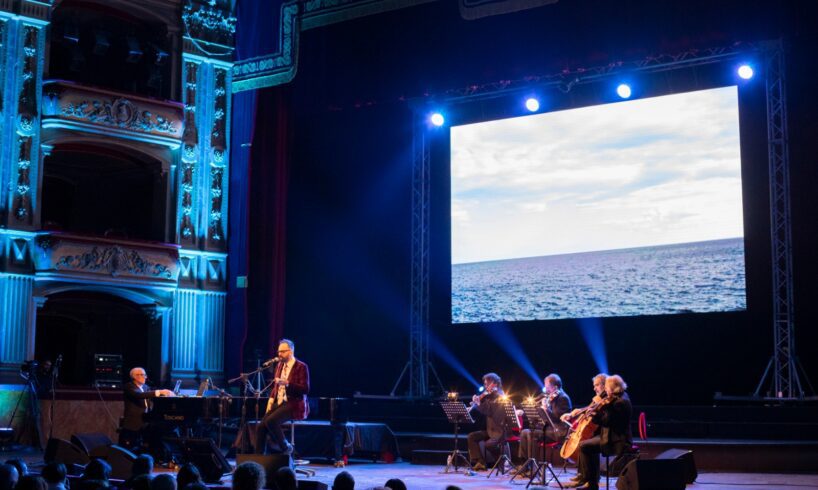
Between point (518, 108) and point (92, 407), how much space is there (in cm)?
896

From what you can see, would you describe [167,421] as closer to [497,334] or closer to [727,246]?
[497,334]

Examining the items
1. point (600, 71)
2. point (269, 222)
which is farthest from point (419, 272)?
point (600, 71)

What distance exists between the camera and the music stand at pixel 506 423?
12516 mm

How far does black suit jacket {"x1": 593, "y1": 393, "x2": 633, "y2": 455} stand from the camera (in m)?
10.5

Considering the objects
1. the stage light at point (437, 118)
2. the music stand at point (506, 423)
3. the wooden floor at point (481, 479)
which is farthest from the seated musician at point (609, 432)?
the stage light at point (437, 118)

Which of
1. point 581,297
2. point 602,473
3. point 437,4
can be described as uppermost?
point 437,4

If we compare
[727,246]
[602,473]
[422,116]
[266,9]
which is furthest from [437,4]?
[602,473]

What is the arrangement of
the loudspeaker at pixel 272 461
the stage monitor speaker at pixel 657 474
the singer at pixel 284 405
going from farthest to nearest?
the singer at pixel 284 405 < the loudspeaker at pixel 272 461 < the stage monitor speaker at pixel 657 474

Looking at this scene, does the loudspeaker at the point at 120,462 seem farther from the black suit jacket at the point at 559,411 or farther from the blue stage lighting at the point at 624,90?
the blue stage lighting at the point at 624,90

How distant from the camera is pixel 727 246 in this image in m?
14.9

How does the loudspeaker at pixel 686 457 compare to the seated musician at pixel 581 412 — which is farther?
the seated musician at pixel 581 412

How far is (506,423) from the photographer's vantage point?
43.1 feet

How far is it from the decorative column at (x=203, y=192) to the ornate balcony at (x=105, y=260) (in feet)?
1.75

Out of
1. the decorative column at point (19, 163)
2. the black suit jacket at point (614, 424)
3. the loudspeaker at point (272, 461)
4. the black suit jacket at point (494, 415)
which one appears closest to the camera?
the loudspeaker at point (272, 461)
